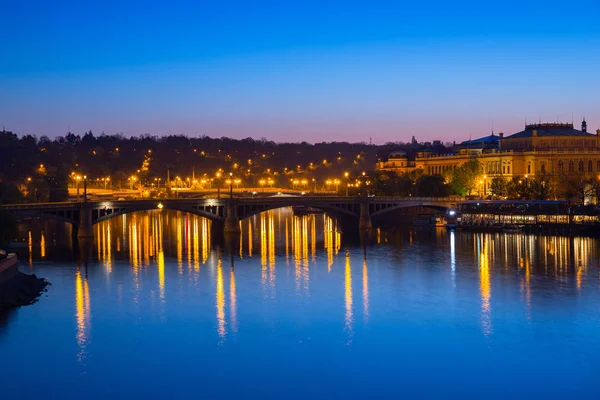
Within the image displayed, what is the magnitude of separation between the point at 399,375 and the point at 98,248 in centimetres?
3156

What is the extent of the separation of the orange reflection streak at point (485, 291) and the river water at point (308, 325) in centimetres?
5

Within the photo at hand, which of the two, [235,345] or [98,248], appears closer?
[235,345]

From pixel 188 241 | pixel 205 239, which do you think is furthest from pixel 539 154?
pixel 188 241

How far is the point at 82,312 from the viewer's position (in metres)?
33.3

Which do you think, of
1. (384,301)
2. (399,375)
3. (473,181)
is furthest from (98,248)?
(473,181)

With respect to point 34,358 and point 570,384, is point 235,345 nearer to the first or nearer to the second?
point 34,358

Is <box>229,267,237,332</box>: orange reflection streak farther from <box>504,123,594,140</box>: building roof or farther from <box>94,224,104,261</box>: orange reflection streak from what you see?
<box>504,123,594,140</box>: building roof

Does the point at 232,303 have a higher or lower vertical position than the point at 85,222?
lower

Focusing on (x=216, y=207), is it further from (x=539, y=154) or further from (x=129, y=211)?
(x=539, y=154)

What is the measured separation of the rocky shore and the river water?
0.52 m

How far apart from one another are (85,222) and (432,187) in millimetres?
37628

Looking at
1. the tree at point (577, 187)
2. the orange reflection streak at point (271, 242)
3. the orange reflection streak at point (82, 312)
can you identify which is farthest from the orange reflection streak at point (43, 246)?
the tree at point (577, 187)

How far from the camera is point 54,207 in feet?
181

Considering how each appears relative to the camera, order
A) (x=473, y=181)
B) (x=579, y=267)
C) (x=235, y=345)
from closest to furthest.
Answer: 1. (x=235, y=345)
2. (x=579, y=267)
3. (x=473, y=181)
